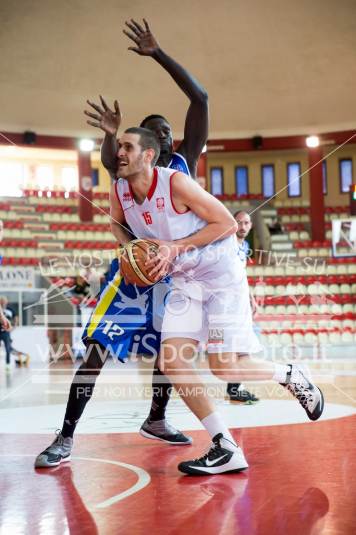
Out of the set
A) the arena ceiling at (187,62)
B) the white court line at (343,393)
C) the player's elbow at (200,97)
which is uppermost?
the arena ceiling at (187,62)

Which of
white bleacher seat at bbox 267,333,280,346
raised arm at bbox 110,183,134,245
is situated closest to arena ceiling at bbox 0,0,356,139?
white bleacher seat at bbox 267,333,280,346

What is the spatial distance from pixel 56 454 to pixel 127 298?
85cm

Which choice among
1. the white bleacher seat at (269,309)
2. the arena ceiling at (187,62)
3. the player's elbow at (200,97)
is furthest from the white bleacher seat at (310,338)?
the player's elbow at (200,97)

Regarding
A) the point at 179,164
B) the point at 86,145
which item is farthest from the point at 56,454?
the point at 86,145

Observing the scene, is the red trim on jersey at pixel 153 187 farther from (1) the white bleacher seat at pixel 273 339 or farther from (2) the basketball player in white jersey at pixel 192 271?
(1) the white bleacher seat at pixel 273 339

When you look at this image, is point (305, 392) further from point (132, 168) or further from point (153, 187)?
point (132, 168)

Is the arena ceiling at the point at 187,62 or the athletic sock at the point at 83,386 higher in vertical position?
the arena ceiling at the point at 187,62

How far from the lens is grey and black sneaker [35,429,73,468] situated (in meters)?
3.22

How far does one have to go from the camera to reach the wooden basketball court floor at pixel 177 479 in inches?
87.7

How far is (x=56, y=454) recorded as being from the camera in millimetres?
3262

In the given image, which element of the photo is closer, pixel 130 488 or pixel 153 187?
pixel 130 488

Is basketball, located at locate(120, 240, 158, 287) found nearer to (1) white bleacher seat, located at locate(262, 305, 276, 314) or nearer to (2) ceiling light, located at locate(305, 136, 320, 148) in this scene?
(1) white bleacher seat, located at locate(262, 305, 276, 314)

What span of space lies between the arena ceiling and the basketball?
12.0 m

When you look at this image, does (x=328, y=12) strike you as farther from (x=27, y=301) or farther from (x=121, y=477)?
(x=121, y=477)
